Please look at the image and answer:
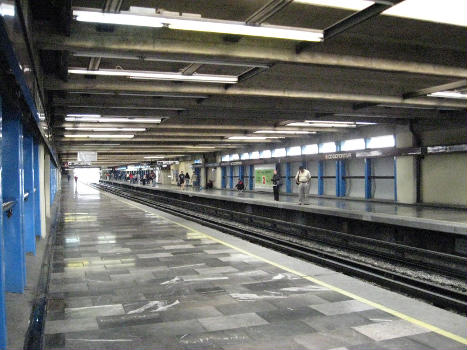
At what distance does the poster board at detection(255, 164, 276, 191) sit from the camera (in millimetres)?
25312

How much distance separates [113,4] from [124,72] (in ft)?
9.32

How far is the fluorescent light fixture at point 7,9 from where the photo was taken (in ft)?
6.94

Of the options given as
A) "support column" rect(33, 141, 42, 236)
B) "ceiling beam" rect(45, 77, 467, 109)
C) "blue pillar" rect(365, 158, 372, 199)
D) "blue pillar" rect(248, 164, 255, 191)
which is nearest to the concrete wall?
"blue pillar" rect(365, 158, 372, 199)

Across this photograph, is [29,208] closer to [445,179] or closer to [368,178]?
[445,179]

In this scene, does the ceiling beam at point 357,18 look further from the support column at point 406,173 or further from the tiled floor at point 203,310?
the support column at point 406,173

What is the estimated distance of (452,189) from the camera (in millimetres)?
13555

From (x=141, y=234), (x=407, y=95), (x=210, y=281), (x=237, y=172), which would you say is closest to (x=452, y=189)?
(x=407, y=95)

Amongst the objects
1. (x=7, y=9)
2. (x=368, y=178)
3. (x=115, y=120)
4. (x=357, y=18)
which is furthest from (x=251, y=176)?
(x=7, y=9)

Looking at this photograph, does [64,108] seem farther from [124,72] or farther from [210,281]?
[210,281]

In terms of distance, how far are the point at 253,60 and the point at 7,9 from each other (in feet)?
14.3

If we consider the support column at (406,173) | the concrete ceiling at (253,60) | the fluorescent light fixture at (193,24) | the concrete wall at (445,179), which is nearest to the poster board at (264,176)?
the support column at (406,173)

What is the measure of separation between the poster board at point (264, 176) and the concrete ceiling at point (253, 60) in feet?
42.9

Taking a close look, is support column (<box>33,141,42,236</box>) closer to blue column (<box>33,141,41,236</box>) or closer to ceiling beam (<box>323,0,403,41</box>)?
blue column (<box>33,141,41,236</box>)

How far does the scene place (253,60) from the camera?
635 cm
